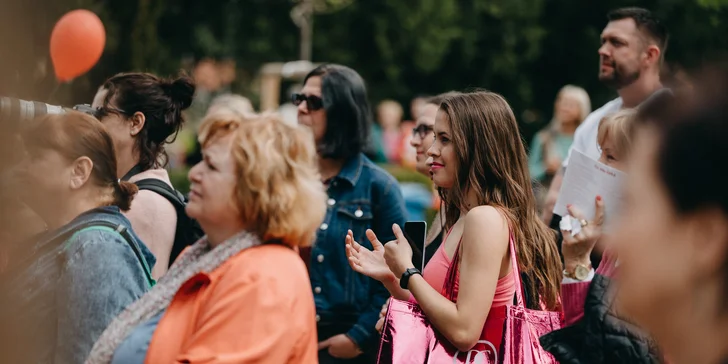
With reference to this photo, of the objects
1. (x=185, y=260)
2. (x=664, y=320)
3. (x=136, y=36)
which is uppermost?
(x=664, y=320)

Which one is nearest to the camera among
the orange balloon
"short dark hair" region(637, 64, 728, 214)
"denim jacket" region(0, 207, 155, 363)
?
"short dark hair" region(637, 64, 728, 214)

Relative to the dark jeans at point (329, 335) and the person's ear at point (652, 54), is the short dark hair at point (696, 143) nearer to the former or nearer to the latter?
the dark jeans at point (329, 335)

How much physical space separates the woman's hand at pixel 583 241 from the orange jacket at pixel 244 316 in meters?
1.35

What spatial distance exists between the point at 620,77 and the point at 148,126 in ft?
9.10

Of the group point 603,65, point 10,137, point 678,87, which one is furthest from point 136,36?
point 678,87

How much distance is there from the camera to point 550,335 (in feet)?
9.35

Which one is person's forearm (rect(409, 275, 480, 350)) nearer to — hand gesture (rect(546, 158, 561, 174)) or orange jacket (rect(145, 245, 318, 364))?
orange jacket (rect(145, 245, 318, 364))

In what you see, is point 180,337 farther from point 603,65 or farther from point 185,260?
point 603,65

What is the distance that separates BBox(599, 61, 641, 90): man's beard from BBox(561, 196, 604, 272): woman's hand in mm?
1866

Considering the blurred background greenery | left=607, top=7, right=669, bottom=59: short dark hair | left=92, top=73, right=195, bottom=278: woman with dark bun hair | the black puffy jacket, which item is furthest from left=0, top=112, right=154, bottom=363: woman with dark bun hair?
the blurred background greenery

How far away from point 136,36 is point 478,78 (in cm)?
1266

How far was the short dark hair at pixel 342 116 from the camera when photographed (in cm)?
482

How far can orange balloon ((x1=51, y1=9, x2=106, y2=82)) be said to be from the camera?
711 centimetres

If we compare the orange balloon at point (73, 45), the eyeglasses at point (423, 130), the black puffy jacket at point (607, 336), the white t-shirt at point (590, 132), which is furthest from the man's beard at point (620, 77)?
the orange balloon at point (73, 45)
